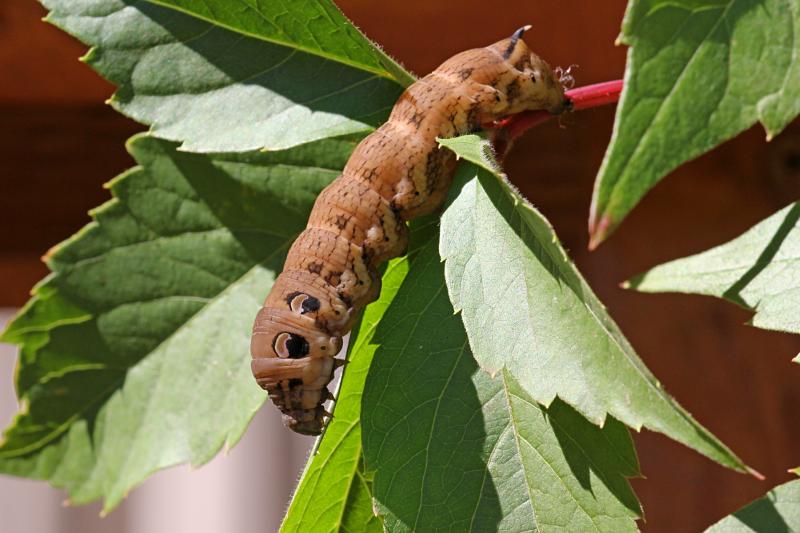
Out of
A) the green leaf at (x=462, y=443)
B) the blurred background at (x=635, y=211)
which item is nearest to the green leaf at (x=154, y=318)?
the green leaf at (x=462, y=443)

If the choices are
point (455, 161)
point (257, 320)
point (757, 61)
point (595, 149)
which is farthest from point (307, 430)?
point (595, 149)

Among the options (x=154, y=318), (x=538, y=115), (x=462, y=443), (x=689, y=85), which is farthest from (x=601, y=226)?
(x=154, y=318)

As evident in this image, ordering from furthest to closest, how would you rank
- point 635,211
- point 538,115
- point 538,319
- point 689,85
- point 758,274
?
point 635,211 → point 538,115 → point 758,274 → point 538,319 → point 689,85

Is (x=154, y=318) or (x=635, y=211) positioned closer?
(x=154, y=318)

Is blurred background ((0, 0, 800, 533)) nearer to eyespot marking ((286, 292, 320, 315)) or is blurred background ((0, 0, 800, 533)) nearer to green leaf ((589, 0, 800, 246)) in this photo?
eyespot marking ((286, 292, 320, 315))

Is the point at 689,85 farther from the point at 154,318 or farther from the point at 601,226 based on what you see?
the point at 154,318

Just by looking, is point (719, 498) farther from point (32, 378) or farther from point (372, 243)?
point (32, 378)

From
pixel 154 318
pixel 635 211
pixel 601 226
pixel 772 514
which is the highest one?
pixel 601 226
